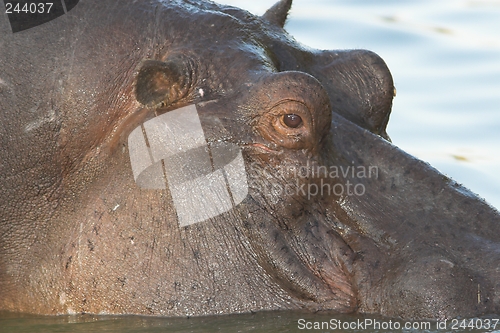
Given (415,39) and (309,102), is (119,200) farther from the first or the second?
(415,39)

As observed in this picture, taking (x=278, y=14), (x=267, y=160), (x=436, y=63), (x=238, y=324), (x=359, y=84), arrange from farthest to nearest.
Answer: (x=436, y=63) < (x=278, y=14) < (x=359, y=84) < (x=267, y=160) < (x=238, y=324)

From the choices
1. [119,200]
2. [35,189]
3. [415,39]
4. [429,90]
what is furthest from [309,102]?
[415,39]

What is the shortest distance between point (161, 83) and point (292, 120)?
0.85 m

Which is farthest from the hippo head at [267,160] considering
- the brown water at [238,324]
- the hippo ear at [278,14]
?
the hippo ear at [278,14]

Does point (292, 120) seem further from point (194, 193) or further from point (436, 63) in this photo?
point (436, 63)

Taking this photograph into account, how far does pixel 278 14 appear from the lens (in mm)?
7754

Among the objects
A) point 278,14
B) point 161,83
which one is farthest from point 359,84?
point 161,83

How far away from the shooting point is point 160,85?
6848mm

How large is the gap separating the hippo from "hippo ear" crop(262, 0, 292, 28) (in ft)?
2.27

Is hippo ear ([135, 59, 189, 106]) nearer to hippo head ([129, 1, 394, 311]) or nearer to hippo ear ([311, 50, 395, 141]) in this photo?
hippo head ([129, 1, 394, 311])

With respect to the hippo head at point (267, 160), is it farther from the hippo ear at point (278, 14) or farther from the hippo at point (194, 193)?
the hippo ear at point (278, 14)

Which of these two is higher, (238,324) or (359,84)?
(359,84)

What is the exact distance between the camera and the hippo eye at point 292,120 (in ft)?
22.2

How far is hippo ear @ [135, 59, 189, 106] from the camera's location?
22.1ft
